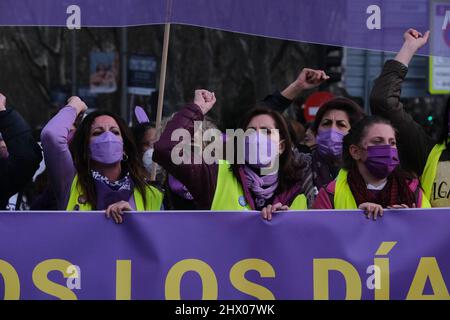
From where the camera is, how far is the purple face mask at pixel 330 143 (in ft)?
22.0

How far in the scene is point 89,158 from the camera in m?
5.91

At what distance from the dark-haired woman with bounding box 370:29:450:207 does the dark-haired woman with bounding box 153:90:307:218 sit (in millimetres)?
666

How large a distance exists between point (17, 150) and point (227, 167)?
1.06 metres

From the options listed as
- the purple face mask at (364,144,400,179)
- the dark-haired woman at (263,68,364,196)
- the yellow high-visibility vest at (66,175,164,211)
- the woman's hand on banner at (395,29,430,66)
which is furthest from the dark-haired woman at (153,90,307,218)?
the woman's hand on banner at (395,29,430,66)

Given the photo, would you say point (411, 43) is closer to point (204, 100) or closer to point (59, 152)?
point (204, 100)

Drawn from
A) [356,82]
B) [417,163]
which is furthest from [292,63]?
[417,163]

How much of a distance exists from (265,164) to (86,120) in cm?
95

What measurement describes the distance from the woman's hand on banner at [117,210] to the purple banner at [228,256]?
4cm

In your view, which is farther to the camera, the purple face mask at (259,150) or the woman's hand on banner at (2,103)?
the woman's hand on banner at (2,103)

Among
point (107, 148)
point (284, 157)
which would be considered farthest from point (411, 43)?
point (107, 148)

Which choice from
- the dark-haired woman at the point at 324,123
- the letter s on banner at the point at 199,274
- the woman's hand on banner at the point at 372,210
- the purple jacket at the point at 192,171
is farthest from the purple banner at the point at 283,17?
the letter s on banner at the point at 199,274

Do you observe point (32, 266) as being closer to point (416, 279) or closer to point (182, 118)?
point (182, 118)

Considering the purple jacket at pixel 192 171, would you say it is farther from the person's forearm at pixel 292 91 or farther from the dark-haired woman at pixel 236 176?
the person's forearm at pixel 292 91

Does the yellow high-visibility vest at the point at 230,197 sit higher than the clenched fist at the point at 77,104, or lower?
lower
